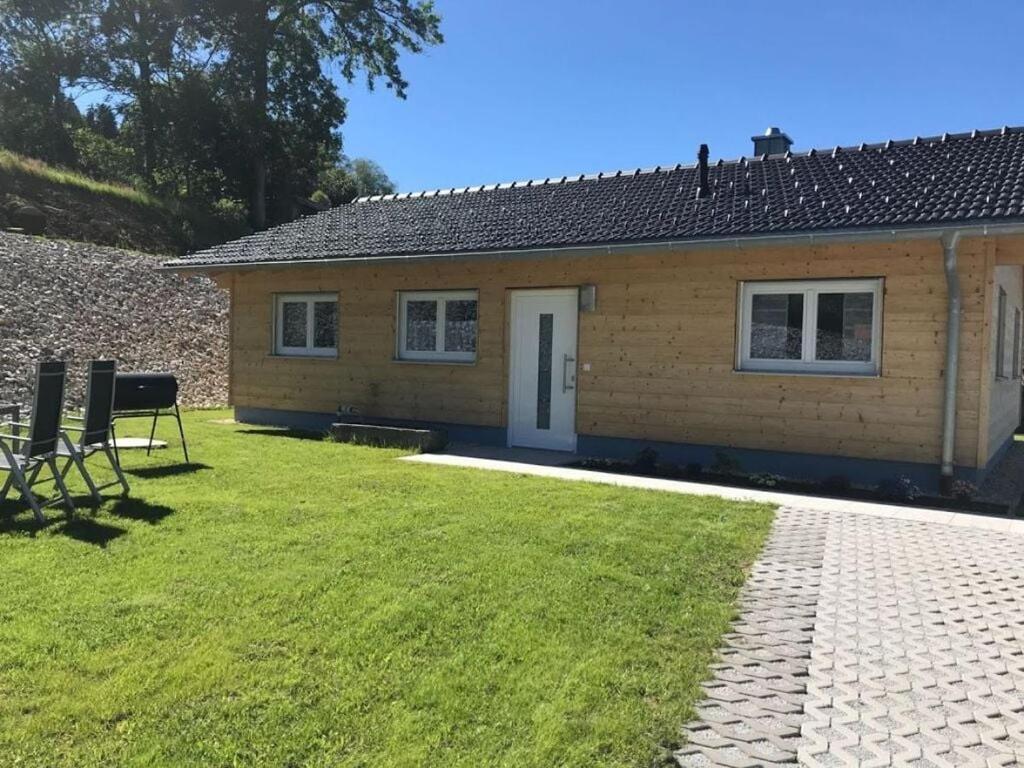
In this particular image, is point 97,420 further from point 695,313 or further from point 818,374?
point 818,374

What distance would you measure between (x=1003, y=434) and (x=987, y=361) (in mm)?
4153

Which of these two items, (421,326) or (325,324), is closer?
(421,326)

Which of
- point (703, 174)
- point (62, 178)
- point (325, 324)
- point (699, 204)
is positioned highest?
point (62, 178)

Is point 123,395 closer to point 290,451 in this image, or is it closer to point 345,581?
point 290,451

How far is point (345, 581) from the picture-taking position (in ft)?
15.0

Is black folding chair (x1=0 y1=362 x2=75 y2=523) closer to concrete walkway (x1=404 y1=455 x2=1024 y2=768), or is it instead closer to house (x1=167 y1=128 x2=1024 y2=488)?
concrete walkway (x1=404 y1=455 x2=1024 y2=768)

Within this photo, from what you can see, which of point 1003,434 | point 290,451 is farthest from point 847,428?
point 290,451

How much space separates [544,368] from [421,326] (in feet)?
8.19

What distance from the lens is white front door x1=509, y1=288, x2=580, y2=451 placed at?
10938 millimetres

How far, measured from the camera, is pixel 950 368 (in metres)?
8.13

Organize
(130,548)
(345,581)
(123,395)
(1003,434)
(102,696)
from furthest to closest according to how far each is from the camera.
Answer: (1003,434)
(123,395)
(130,548)
(345,581)
(102,696)

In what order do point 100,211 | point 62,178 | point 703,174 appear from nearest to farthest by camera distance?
point 703,174
point 100,211
point 62,178

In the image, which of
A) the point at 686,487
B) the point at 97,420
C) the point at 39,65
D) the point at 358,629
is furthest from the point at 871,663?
the point at 39,65

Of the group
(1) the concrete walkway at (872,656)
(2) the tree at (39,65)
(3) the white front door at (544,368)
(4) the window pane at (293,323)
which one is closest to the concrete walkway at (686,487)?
(3) the white front door at (544,368)
